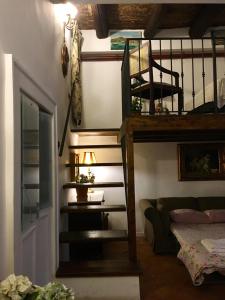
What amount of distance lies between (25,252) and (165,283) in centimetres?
215

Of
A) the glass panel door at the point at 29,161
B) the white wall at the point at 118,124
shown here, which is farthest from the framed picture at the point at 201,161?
the glass panel door at the point at 29,161

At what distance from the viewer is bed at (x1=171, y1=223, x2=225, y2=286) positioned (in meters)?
3.35

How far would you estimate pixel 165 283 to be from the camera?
3.64 m

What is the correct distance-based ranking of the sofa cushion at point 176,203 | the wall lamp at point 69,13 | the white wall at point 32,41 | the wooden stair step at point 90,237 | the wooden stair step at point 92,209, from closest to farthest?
the white wall at point 32,41 → the wooden stair step at point 90,237 → the wooden stair step at point 92,209 → the wall lamp at point 69,13 → the sofa cushion at point 176,203

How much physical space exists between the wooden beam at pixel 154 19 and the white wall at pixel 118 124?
826mm

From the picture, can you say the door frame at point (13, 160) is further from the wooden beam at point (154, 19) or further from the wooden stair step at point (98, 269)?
the wooden beam at point (154, 19)

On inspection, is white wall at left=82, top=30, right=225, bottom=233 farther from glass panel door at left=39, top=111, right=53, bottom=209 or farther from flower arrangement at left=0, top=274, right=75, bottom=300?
flower arrangement at left=0, top=274, right=75, bottom=300

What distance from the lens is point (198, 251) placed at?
12.0ft

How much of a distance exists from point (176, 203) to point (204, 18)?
330cm

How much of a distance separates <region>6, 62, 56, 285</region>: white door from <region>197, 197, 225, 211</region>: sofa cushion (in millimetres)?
3489

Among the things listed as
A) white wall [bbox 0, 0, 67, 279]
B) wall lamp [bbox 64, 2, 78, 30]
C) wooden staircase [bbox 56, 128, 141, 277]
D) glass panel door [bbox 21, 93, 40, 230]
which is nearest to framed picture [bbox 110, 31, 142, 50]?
wall lamp [bbox 64, 2, 78, 30]

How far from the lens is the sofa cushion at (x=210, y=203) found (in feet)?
18.3

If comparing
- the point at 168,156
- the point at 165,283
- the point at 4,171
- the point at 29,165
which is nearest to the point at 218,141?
the point at 168,156

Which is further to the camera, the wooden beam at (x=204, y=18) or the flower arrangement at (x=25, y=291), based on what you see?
the wooden beam at (x=204, y=18)
